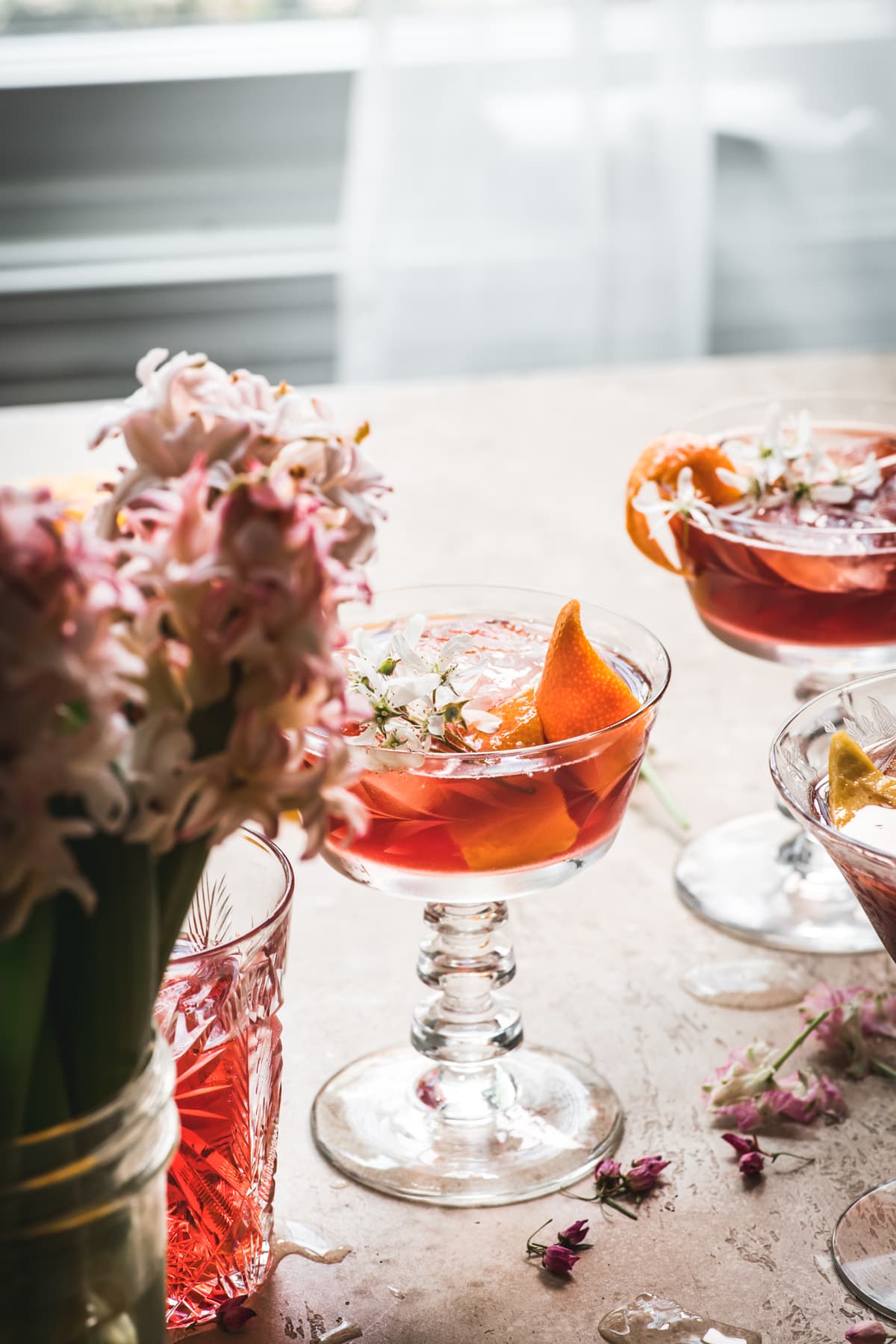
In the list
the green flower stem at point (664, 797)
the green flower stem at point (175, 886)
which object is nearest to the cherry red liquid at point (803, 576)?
the green flower stem at point (664, 797)

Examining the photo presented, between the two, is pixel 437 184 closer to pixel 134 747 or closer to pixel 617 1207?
pixel 617 1207

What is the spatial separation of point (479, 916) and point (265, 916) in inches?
5.7

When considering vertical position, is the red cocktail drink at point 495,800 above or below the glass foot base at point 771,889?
above

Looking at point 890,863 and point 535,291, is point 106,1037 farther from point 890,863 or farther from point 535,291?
point 535,291

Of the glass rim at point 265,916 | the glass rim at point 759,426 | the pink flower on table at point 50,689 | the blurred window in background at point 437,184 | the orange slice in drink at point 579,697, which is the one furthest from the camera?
the blurred window in background at point 437,184

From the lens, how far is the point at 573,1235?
2.56ft

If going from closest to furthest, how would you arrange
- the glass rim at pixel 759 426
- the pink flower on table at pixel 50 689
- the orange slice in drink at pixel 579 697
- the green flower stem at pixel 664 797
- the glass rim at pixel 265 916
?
the pink flower on table at pixel 50 689, the glass rim at pixel 265 916, the orange slice in drink at pixel 579 697, the glass rim at pixel 759 426, the green flower stem at pixel 664 797

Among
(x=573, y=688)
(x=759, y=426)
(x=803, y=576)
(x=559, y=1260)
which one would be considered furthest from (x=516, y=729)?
(x=759, y=426)

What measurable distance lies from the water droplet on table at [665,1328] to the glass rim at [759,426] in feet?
1.73

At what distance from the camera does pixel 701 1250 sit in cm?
78

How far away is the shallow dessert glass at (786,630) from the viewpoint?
108 cm

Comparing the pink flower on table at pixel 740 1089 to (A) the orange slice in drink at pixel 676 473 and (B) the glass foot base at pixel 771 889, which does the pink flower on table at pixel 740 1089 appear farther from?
(A) the orange slice in drink at pixel 676 473

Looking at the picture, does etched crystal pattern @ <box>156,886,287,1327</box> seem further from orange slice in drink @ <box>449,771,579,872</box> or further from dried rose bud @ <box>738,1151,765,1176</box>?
dried rose bud @ <box>738,1151,765,1176</box>

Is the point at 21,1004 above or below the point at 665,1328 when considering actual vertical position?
above
